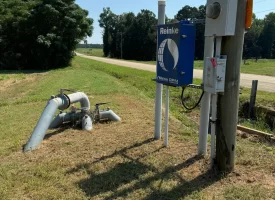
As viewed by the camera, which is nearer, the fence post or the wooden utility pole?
Answer: the wooden utility pole

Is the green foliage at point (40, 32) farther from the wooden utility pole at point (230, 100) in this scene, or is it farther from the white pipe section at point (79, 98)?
the wooden utility pole at point (230, 100)

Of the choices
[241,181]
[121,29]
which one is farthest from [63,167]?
[121,29]

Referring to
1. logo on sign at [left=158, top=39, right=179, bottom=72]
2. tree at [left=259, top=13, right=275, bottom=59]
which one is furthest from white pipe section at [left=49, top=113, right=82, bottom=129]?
tree at [left=259, top=13, right=275, bottom=59]

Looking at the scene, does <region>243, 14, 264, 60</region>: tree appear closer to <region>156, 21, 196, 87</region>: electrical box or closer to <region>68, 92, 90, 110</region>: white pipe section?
<region>68, 92, 90, 110</region>: white pipe section

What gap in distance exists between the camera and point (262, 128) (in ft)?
22.6

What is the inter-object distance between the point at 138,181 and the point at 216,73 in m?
1.51

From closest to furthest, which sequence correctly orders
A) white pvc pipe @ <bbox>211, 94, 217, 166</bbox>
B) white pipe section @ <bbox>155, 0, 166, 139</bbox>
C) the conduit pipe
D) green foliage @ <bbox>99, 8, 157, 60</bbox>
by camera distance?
white pvc pipe @ <bbox>211, 94, 217, 166</bbox>, white pipe section @ <bbox>155, 0, 166, 139</bbox>, the conduit pipe, green foliage @ <bbox>99, 8, 157, 60</bbox>

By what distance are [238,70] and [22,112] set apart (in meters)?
5.79

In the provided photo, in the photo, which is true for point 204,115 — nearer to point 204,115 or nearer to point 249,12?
point 204,115

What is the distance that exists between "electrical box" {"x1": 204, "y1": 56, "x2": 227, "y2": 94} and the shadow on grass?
105cm

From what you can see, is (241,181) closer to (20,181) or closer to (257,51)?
(20,181)

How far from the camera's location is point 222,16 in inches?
119

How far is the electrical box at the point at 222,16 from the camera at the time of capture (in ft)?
9.80

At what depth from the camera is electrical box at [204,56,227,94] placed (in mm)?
3100
